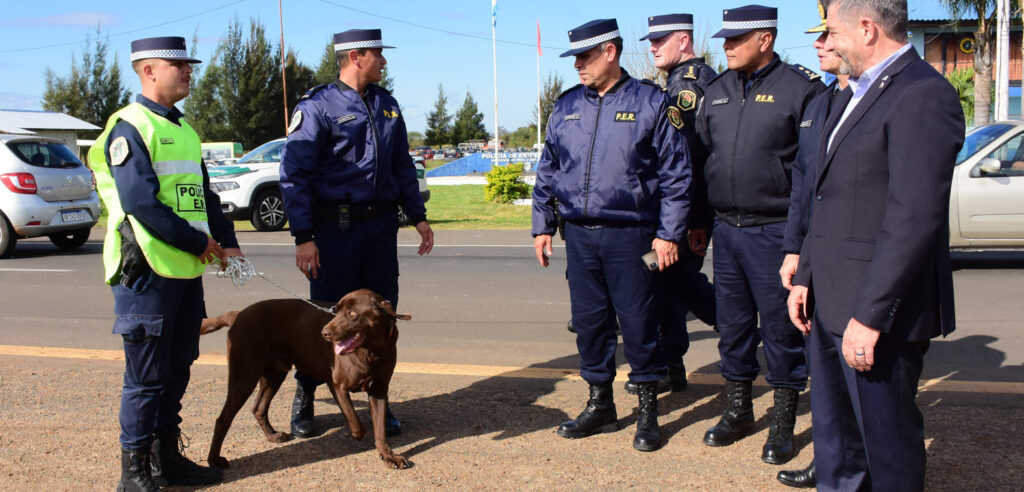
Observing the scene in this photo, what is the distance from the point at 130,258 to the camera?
3.50 metres

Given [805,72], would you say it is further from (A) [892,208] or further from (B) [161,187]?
(B) [161,187]

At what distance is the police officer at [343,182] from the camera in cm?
441

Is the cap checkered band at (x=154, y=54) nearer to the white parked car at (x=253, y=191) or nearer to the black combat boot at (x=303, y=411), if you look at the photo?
the black combat boot at (x=303, y=411)

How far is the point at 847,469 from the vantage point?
117 inches

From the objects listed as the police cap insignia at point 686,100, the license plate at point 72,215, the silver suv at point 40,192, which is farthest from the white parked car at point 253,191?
the police cap insignia at point 686,100

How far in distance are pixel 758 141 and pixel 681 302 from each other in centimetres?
154

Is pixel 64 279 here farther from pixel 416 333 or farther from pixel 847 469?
pixel 847 469

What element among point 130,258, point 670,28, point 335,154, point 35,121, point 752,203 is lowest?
point 130,258

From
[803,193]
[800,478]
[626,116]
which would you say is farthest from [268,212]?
[803,193]

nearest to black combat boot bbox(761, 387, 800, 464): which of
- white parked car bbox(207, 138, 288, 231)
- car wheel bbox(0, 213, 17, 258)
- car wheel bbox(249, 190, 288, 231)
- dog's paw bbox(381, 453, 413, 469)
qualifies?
dog's paw bbox(381, 453, 413, 469)

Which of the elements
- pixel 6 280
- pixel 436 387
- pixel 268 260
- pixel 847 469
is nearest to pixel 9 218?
pixel 6 280

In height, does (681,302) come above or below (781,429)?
above

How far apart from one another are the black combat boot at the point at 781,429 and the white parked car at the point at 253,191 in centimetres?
1115

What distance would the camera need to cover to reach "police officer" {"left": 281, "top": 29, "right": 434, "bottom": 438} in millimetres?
4406
